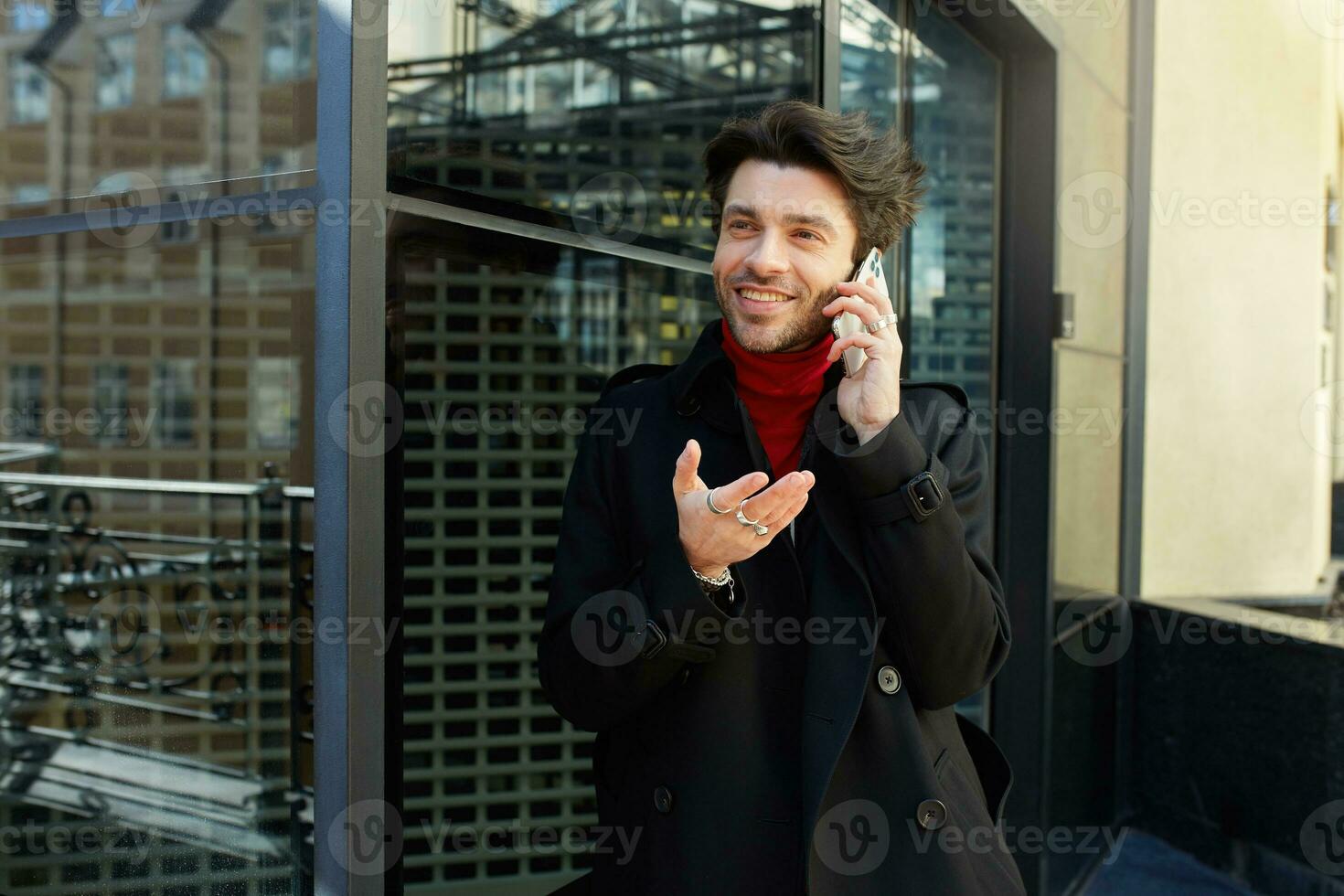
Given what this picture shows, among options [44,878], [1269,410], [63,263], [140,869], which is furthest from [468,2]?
[1269,410]

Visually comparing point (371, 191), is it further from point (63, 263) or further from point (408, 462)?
point (63, 263)

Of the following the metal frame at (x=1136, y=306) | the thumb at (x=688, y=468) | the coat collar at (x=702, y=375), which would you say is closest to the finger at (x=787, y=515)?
the thumb at (x=688, y=468)

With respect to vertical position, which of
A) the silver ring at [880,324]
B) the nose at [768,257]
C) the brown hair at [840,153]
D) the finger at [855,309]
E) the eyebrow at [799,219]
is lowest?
the silver ring at [880,324]

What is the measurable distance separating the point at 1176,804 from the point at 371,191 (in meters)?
4.31

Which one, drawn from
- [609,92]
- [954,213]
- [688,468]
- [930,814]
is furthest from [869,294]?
[954,213]

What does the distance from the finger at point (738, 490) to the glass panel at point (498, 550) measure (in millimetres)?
2274

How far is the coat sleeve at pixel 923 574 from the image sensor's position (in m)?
1.46

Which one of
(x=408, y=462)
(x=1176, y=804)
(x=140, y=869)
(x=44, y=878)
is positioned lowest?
(x=1176, y=804)

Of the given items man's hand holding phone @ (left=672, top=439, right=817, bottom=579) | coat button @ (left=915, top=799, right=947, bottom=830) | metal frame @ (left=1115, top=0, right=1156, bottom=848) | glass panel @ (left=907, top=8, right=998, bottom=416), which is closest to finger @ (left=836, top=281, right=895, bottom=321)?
man's hand holding phone @ (left=672, top=439, right=817, bottom=579)

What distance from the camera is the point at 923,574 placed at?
1.45m

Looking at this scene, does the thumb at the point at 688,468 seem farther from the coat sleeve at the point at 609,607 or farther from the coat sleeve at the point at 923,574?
the coat sleeve at the point at 923,574

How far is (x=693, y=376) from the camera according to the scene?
1684 millimetres

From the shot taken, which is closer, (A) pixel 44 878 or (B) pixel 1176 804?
(A) pixel 44 878

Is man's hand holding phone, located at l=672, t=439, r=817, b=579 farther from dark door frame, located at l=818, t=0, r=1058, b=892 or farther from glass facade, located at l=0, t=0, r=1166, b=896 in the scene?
dark door frame, located at l=818, t=0, r=1058, b=892
